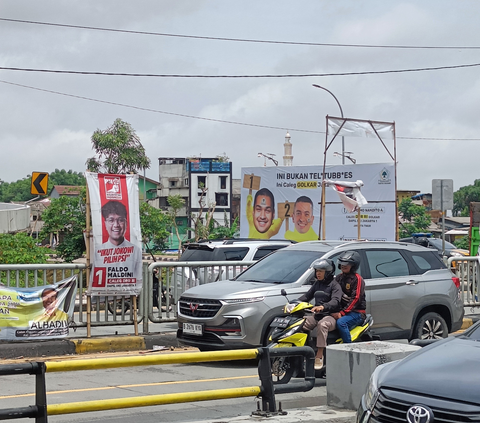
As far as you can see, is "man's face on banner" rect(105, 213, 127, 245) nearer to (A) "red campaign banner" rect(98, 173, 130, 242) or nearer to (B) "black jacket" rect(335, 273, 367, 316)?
→ (A) "red campaign banner" rect(98, 173, 130, 242)

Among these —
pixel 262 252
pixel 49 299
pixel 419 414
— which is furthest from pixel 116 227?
pixel 419 414

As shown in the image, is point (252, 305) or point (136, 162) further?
point (136, 162)

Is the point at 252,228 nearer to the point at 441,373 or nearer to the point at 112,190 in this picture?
the point at 112,190

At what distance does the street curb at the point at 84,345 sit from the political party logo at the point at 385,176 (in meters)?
18.8

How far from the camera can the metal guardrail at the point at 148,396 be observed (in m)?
5.36

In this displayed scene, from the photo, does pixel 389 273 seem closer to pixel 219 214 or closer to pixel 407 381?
pixel 407 381

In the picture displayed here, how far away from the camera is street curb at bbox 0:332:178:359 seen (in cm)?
1116

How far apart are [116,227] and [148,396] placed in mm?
6596

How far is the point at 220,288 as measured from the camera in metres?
10.9

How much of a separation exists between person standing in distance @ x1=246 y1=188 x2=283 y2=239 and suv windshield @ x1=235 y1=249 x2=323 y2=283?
23217 mm

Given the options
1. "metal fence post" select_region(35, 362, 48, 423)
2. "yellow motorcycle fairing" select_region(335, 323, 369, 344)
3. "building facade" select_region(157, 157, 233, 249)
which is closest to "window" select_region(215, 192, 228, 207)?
"building facade" select_region(157, 157, 233, 249)

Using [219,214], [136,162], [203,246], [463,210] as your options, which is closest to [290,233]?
[136,162]

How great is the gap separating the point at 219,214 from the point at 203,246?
82282 mm

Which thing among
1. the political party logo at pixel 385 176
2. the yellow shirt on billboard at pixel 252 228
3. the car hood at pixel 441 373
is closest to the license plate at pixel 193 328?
the car hood at pixel 441 373
